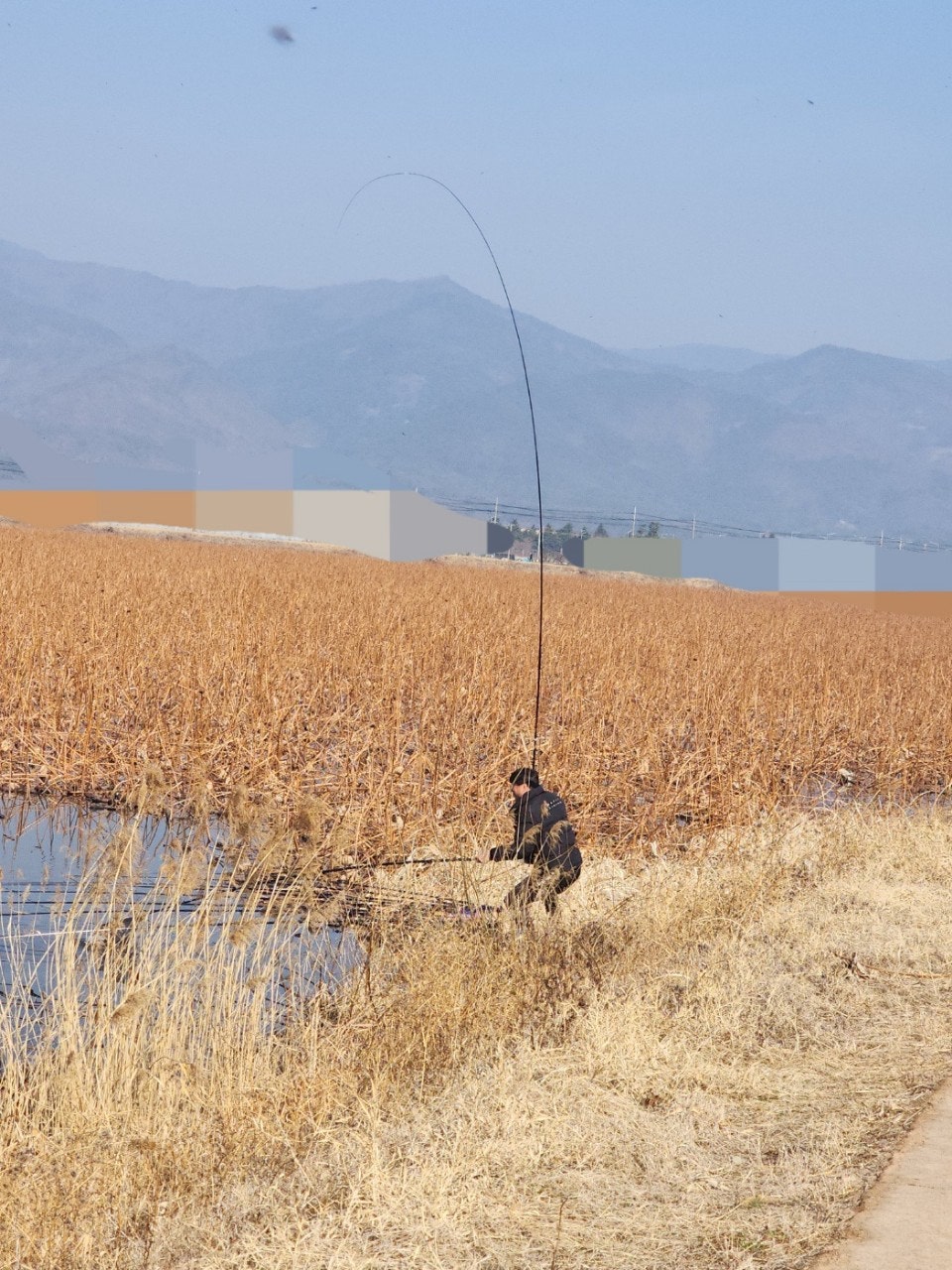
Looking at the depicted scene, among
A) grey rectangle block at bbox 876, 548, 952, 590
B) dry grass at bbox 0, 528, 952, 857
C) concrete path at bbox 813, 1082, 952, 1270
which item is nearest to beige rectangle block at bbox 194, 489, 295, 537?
grey rectangle block at bbox 876, 548, 952, 590

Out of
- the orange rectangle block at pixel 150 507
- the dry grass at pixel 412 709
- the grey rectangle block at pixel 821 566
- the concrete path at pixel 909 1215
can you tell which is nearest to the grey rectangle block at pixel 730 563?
the grey rectangle block at pixel 821 566

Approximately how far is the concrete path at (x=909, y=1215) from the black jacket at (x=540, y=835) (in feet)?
7.72

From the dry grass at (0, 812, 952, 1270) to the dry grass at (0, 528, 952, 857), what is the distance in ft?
2.82

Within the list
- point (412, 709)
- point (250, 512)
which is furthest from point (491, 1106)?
point (250, 512)

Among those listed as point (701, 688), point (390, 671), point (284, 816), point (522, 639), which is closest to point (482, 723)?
point (390, 671)

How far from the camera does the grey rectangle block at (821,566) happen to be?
5641 cm

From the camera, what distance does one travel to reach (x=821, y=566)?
2297 inches

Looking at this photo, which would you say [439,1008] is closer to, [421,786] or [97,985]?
[97,985]

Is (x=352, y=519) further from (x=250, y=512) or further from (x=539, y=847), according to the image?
(x=539, y=847)

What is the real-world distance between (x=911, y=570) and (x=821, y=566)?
263 inches

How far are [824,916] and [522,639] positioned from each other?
10.1m

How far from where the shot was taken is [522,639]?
55.9 feet

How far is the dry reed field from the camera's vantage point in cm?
387

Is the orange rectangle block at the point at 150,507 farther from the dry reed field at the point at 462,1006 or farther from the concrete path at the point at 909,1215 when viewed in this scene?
the concrete path at the point at 909,1215
